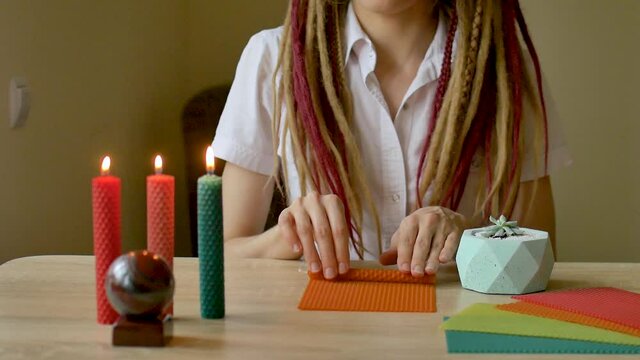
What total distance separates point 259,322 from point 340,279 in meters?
0.20

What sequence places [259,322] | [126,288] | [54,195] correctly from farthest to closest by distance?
[54,195], [259,322], [126,288]

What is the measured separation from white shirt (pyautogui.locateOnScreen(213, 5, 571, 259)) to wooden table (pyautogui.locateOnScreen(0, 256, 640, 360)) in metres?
0.37

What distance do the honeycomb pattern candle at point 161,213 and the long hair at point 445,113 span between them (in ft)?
1.84

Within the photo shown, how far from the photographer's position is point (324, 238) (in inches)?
49.5

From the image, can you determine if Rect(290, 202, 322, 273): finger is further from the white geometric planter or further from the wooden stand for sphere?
the wooden stand for sphere

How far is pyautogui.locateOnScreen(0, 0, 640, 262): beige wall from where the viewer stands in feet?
6.70

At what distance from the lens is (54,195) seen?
7.07ft

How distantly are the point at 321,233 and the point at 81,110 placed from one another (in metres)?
1.19

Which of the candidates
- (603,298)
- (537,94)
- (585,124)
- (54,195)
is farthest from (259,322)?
(585,124)

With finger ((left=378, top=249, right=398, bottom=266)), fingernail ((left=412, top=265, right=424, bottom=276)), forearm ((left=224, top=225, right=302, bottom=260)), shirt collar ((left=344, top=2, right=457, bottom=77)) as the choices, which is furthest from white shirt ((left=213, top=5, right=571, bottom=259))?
fingernail ((left=412, top=265, right=424, bottom=276))

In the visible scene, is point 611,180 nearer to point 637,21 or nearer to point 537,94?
point 637,21

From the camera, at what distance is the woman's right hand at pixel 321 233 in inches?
49.3

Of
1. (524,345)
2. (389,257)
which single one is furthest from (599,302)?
(389,257)

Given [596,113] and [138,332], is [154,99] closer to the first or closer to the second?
[596,113]
